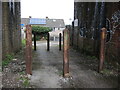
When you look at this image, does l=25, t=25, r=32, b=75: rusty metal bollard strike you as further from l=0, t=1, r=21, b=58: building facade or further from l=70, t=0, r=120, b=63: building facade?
l=70, t=0, r=120, b=63: building facade

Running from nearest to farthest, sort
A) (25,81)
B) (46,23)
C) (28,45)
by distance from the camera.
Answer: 1. (25,81)
2. (28,45)
3. (46,23)

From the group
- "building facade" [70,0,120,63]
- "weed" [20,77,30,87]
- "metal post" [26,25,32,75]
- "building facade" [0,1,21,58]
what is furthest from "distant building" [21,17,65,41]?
"weed" [20,77,30,87]

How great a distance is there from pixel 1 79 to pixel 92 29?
19.4 feet

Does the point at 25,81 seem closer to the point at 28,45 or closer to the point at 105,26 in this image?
the point at 28,45

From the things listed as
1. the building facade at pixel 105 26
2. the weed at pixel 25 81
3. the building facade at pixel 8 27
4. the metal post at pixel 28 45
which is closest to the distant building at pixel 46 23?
the building facade at pixel 8 27

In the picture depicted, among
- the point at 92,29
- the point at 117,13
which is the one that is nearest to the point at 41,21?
the point at 92,29

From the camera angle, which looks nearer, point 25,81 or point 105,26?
point 25,81

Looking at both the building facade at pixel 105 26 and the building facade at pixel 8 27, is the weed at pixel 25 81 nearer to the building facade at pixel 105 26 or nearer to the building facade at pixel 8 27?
the building facade at pixel 8 27

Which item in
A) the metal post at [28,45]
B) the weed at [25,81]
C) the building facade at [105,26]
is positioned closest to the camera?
the weed at [25,81]

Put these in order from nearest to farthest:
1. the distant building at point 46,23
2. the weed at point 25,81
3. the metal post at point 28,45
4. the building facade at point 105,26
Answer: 1. the weed at point 25,81
2. the metal post at point 28,45
3. the building facade at point 105,26
4. the distant building at point 46,23

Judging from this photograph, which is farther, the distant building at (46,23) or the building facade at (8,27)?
the distant building at (46,23)

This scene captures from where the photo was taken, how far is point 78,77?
5016 mm

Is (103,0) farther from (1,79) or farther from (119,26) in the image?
(1,79)

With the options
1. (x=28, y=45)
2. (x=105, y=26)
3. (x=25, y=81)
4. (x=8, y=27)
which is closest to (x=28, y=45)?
(x=28, y=45)
